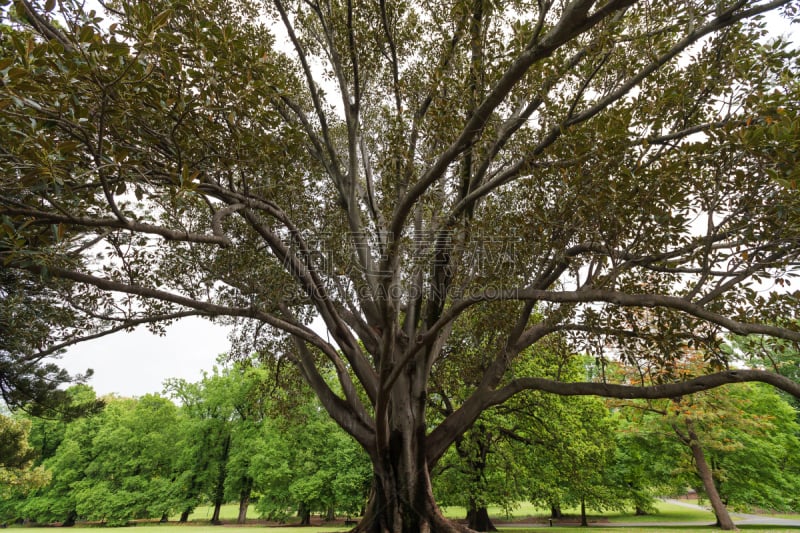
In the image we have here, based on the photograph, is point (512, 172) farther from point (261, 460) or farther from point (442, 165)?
point (261, 460)

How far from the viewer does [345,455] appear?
20.8 m

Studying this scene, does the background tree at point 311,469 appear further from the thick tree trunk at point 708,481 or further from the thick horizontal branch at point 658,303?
the thick horizontal branch at point 658,303

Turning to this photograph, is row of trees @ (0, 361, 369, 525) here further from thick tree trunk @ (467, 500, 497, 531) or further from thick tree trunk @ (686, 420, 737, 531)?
thick tree trunk @ (686, 420, 737, 531)

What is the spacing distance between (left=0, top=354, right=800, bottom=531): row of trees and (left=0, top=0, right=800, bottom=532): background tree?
9.14 ft

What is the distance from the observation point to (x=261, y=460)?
21.0 metres

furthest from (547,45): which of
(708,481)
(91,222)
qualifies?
(708,481)

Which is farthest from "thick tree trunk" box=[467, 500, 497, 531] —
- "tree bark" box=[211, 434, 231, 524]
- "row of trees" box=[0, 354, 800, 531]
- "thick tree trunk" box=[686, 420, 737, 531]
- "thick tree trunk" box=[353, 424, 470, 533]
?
"tree bark" box=[211, 434, 231, 524]

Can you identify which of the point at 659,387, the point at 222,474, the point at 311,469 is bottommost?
the point at 222,474

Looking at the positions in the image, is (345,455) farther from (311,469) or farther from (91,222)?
(91,222)

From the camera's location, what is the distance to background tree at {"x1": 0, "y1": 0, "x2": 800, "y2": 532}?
3.55 meters

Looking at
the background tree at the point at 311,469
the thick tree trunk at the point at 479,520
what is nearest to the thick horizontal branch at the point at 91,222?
the thick tree trunk at the point at 479,520

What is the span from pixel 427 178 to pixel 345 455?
19.8 meters

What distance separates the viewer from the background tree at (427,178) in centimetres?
355

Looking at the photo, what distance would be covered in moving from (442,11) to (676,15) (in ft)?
12.1
